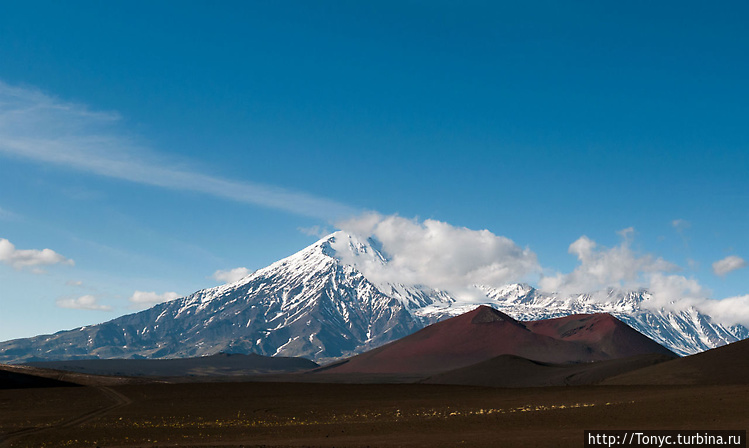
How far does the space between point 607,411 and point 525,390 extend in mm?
41621

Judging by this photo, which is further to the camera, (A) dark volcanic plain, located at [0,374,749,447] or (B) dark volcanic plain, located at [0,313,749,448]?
(B) dark volcanic plain, located at [0,313,749,448]

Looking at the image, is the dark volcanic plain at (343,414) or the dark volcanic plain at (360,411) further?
→ the dark volcanic plain at (360,411)

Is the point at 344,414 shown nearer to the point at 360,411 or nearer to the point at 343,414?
the point at 343,414

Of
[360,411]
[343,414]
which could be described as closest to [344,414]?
[343,414]

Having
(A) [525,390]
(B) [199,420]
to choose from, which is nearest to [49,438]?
(B) [199,420]

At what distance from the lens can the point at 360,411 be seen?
8012cm

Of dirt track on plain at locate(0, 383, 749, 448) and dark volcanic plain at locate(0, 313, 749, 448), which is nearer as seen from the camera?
dirt track on plain at locate(0, 383, 749, 448)

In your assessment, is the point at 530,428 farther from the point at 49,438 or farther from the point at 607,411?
the point at 49,438

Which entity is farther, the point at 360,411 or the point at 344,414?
the point at 360,411

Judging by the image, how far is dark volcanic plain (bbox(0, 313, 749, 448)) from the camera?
52.8 m

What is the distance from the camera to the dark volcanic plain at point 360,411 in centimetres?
5278

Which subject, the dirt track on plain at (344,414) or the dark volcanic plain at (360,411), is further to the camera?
the dark volcanic plain at (360,411)

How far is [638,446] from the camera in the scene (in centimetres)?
4181

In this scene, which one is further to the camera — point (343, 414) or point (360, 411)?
point (360, 411)
